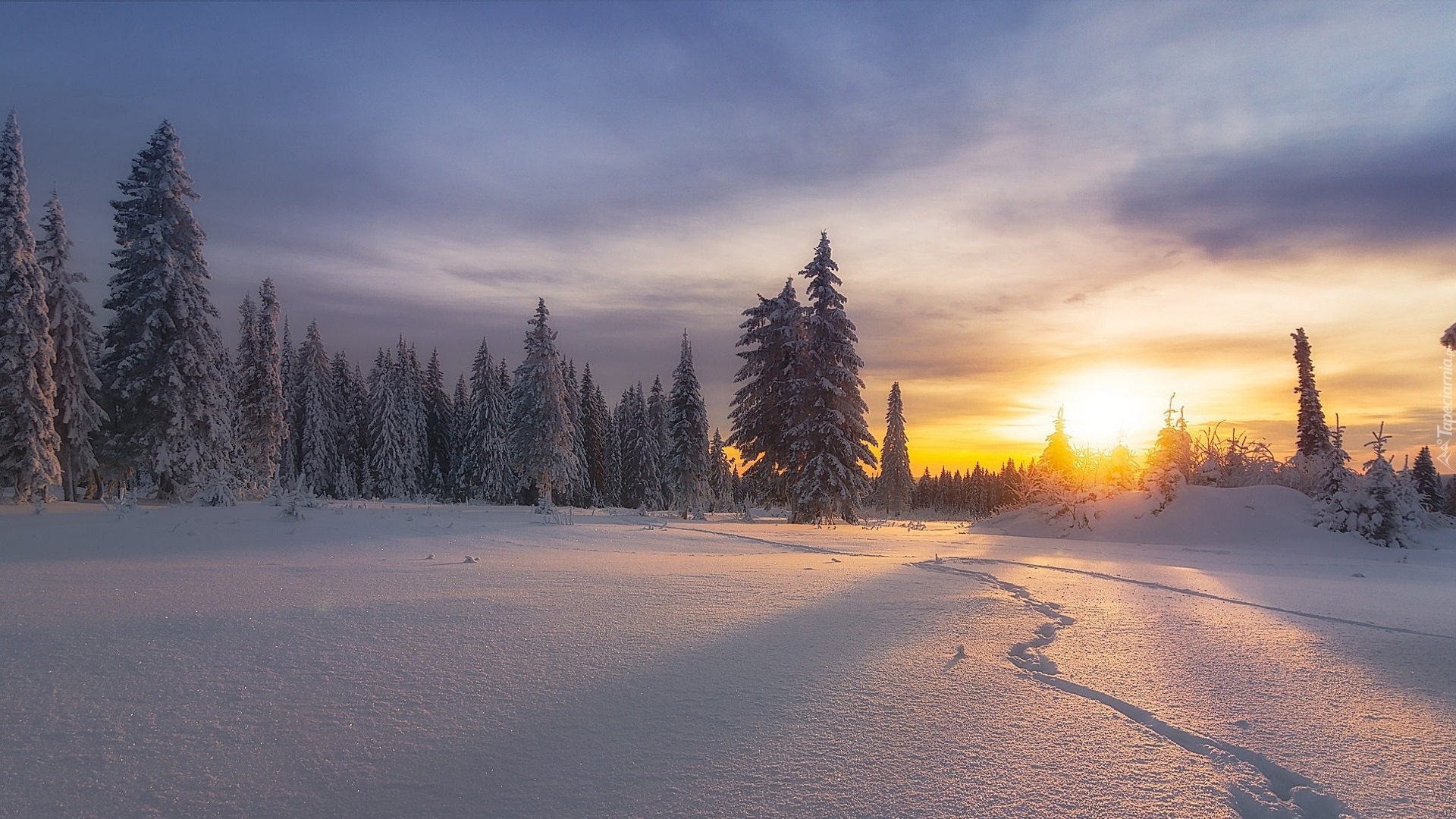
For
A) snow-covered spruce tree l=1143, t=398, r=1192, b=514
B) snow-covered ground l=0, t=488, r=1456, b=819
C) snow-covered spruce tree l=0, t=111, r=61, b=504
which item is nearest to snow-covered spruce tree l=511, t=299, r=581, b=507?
snow-covered spruce tree l=0, t=111, r=61, b=504

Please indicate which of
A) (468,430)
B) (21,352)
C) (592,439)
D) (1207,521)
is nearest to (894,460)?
(592,439)

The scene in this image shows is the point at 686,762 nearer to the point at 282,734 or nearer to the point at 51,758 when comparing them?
the point at 282,734

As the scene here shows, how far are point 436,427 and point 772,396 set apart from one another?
48036 millimetres

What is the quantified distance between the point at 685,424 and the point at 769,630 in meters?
39.4

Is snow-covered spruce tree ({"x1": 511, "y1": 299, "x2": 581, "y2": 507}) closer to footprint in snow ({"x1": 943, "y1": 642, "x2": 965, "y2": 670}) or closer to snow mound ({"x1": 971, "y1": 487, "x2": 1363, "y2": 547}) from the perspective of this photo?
snow mound ({"x1": 971, "y1": 487, "x2": 1363, "y2": 547})

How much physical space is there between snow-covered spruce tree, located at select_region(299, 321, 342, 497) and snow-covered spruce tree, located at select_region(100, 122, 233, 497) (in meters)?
28.9

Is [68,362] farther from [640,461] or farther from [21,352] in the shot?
[640,461]

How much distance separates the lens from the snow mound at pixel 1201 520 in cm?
1744

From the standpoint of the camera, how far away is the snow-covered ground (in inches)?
93.2

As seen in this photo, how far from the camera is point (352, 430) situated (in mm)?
60250

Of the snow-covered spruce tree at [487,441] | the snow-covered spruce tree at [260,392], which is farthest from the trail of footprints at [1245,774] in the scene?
the snow-covered spruce tree at [487,441]

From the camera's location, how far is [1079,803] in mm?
2383

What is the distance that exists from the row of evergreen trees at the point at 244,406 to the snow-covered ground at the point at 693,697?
891cm

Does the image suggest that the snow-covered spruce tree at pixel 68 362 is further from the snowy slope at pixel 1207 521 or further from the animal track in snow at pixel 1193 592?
the snowy slope at pixel 1207 521
